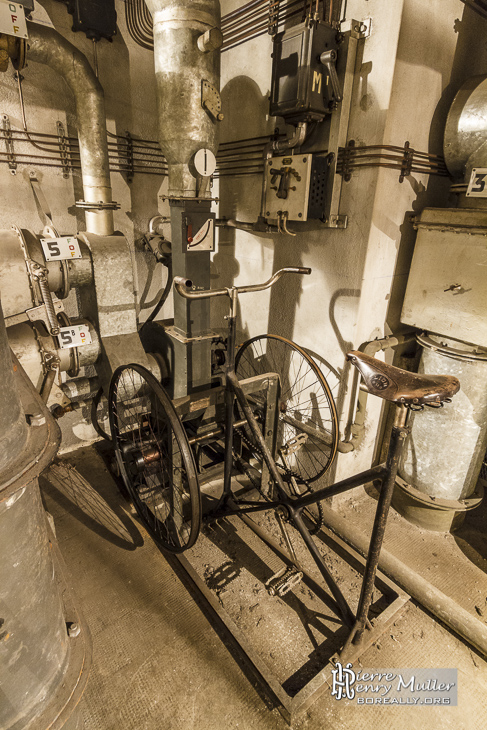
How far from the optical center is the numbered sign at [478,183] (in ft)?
7.06

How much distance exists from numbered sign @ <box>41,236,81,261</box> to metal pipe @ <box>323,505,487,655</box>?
246cm

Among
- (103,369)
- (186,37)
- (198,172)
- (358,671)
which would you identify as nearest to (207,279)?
(198,172)

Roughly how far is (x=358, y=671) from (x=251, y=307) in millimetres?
2597

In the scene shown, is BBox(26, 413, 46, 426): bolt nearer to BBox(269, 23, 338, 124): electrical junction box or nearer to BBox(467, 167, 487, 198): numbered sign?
BBox(269, 23, 338, 124): electrical junction box

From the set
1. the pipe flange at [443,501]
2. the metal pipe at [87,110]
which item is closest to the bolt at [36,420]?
the metal pipe at [87,110]

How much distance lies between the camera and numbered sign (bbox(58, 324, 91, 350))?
2.49 meters

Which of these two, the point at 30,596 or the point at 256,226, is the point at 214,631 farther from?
the point at 256,226

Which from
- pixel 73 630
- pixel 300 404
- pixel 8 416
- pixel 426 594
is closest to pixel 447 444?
pixel 426 594

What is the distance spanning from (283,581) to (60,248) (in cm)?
232

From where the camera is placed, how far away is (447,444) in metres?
2.63

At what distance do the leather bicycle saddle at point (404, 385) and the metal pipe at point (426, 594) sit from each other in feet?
4.34

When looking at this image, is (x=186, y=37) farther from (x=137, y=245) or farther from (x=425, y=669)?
A: (x=425, y=669)

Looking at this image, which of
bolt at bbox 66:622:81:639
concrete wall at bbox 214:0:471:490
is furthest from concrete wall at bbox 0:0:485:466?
bolt at bbox 66:622:81:639

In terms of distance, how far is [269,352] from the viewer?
11.1ft
